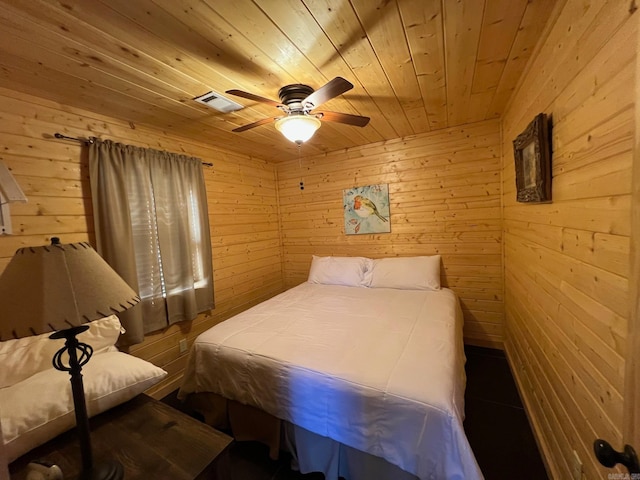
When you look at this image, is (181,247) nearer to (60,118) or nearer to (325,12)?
(60,118)

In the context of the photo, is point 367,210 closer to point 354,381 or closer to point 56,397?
point 354,381

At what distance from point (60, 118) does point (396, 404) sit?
8.57ft

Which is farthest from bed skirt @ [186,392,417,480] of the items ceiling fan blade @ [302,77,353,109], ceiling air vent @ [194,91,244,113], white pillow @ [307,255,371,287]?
ceiling air vent @ [194,91,244,113]

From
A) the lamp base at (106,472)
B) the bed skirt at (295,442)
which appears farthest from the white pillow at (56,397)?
the bed skirt at (295,442)

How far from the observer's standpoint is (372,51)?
4.51 ft

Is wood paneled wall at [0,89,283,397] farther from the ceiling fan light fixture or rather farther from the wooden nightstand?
the ceiling fan light fixture

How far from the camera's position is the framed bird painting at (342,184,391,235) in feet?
10.1

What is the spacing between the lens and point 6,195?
1.47m

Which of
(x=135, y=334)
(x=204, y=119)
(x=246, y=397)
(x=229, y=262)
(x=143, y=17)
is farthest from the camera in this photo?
(x=229, y=262)

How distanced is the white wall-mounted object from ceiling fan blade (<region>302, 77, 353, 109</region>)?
1.73m

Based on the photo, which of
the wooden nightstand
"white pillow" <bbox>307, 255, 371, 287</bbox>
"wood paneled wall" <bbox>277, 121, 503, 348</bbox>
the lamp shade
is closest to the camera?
the lamp shade

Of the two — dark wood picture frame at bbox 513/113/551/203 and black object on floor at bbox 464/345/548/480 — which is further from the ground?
dark wood picture frame at bbox 513/113/551/203

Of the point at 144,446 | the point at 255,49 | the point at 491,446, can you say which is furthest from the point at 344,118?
the point at 491,446

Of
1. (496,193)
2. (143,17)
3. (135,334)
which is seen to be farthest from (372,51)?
(135,334)
